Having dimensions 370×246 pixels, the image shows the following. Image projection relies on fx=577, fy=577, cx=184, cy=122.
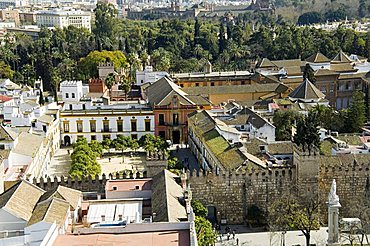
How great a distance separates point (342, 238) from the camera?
23031 millimetres

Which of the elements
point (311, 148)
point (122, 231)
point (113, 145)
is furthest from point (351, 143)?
point (122, 231)

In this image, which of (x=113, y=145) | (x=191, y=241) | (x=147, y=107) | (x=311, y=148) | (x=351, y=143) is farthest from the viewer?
(x=147, y=107)

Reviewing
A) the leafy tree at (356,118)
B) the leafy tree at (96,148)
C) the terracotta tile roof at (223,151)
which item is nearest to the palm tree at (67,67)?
the leafy tree at (96,148)

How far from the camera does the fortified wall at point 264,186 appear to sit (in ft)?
85.7

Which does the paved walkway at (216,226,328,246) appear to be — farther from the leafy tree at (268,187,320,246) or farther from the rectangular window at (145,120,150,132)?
the rectangular window at (145,120,150,132)

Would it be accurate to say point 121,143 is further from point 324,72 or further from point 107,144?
point 324,72

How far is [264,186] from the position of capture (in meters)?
26.3

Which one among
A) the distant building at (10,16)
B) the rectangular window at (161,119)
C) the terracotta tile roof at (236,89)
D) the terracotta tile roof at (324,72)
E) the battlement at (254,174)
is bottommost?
the rectangular window at (161,119)

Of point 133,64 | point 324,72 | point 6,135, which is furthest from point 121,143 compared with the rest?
point 133,64

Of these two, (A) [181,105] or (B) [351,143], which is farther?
(A) [181,105]

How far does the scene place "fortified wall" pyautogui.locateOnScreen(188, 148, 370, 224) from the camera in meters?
26.1

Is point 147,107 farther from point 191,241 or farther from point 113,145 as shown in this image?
point 191,241

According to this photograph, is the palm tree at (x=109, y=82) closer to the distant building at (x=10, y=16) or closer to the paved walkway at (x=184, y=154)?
the paved walkway at (x=184, y=154)

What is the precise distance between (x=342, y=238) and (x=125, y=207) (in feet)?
30.1
